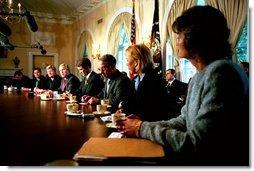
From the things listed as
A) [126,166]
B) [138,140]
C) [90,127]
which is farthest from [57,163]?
[90,127]

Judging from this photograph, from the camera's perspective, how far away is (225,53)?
1122 mm

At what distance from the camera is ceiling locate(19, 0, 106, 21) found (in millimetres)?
9225

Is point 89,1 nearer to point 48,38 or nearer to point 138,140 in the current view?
point 48,38

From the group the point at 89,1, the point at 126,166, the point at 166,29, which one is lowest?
the point at 126,166

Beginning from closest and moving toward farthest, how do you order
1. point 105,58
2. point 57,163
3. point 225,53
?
1. point 57,163
2. point 225,53
3. point 105,58

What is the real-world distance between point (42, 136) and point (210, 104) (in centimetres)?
76

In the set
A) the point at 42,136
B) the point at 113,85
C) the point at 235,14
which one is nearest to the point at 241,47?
the point at 235,14

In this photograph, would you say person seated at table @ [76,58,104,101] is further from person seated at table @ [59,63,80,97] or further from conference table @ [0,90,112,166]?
conference table @ [0,90,112,166]

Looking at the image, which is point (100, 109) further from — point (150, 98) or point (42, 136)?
point (42, 136)

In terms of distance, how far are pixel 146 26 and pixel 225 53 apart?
5.35 m

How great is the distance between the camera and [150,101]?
216 cm

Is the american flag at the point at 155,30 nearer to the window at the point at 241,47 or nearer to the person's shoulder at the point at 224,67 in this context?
the window at the point at 241,47

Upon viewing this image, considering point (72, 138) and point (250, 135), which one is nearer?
point (250, 135)

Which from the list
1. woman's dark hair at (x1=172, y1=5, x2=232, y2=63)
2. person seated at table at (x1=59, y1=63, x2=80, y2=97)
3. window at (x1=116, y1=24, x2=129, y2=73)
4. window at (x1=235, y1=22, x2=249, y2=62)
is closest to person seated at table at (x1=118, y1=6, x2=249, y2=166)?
woman's dark hair at (x1=172, y1=5, x2=232, y2=63)
